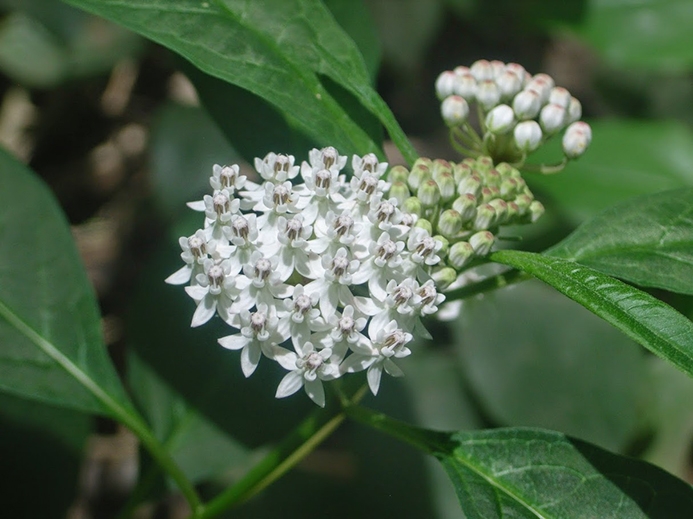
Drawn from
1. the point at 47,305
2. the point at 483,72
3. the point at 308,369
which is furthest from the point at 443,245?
the point at 47,305

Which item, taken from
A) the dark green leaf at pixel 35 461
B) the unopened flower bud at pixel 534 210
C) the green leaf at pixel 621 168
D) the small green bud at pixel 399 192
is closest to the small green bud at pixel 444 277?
the small green bud at pixel 399 192

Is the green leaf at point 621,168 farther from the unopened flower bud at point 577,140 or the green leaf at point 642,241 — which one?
the green leaf at point 642,241

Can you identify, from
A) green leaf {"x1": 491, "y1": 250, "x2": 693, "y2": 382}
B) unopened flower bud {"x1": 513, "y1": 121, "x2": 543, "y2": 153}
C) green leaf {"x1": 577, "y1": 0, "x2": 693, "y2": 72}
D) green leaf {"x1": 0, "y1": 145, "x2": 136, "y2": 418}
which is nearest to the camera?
green leaf {"x1": 491, "y1": 250, "x2": 693, "y2": 382}

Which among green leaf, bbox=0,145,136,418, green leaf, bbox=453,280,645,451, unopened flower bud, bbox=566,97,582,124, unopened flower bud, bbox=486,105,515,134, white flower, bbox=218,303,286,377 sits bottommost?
Answer: green leaf, bbox=0,145,136,418

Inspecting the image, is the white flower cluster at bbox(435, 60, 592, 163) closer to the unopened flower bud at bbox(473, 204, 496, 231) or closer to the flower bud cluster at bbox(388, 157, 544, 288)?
the flower bud cluster at bbox(388, 157, 544, 288)

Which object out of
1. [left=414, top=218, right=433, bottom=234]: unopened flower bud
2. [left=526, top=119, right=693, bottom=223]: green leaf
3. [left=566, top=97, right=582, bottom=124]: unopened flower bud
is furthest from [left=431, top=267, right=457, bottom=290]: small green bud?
[left=526, top=119, right=693, bottom=223]: green leaf

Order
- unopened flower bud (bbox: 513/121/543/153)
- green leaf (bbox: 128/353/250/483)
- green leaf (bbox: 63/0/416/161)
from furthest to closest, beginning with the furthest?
green leaf (bbox: 128/353/250/483), unopened flower bud (bbox: 513/121/543/153), green leaf (bbox: 63/0/416/161)

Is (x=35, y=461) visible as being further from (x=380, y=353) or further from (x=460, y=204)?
(x=460, y=204)
